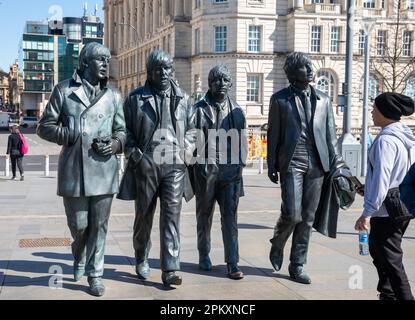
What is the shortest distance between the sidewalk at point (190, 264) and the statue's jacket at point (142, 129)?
35.8 inches

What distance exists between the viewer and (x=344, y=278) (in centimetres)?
639

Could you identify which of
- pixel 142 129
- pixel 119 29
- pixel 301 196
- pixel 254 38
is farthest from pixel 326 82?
pixel 142 129

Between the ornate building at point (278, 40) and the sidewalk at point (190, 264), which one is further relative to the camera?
the ornate building at point (278, 40)

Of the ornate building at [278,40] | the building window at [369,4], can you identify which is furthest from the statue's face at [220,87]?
the building window at [369,4]

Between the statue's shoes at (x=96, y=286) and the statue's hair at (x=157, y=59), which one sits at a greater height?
the statue's hair at (x=157, y=59)

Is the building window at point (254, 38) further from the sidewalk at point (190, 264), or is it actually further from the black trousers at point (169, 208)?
the black trousers at point (169, 208)

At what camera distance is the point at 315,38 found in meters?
52.5

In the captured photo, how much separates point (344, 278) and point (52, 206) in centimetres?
746

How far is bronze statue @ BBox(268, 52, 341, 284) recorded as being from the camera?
6195 millimetres

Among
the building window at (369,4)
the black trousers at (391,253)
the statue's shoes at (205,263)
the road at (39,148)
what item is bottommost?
the road at (39,148)

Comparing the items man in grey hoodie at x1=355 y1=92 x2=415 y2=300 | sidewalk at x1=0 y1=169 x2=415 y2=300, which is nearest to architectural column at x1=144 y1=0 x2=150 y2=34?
sidewalk at x1=0 y1=169 x2=415 y2=300

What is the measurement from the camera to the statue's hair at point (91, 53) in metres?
5.67

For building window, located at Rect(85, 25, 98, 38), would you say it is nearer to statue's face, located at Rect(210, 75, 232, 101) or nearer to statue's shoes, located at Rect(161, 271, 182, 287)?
statue's face, located at Rect(210, 75, 232, 101)
